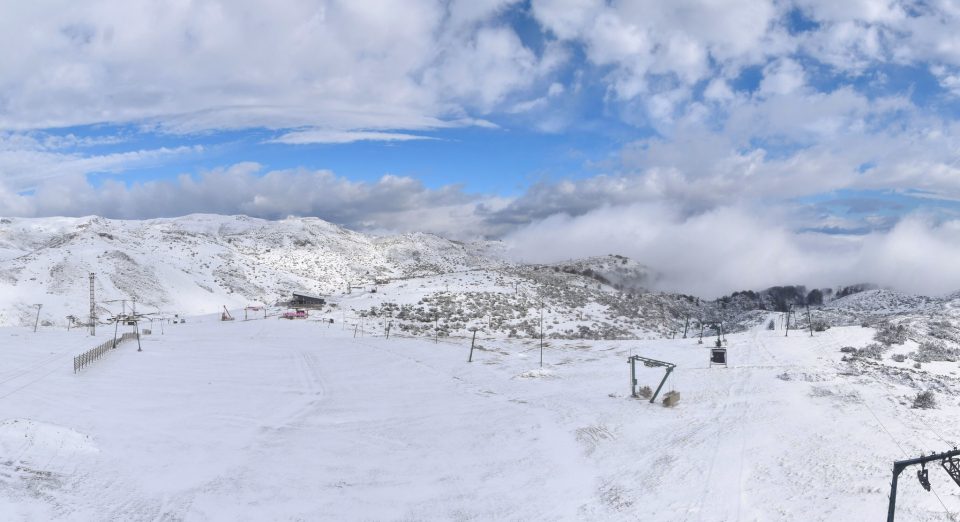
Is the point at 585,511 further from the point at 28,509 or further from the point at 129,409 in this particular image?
the point at 129,409

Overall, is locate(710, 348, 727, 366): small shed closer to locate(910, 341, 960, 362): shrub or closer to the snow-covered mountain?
locate(910, 341, 960, 362): shrub

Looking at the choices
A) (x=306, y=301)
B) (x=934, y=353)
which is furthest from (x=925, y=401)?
(x=306, y=301)

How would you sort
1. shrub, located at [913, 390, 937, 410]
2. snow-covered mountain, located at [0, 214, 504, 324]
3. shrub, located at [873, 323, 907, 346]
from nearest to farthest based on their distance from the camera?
1. shrub, located at [913, 390, 937, 410]
2. shrub, located at [873, 323, 907, 346]
3. snow-covered mountain, located at [0, 214, 504, 324]

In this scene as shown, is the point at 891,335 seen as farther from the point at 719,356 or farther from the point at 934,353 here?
the point at 719,356

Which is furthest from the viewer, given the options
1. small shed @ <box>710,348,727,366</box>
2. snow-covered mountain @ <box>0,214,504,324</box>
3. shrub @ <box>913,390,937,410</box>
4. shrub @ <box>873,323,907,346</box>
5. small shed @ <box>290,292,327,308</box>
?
snow-covered mountain @ <box>0,214,504,324</box>

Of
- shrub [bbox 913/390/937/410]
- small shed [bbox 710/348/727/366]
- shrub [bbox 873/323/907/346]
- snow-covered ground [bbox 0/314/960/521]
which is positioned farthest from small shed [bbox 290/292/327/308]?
shrub [bbox 913/390/937/410]

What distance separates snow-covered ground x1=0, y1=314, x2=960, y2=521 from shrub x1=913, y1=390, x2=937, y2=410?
283 millimetres

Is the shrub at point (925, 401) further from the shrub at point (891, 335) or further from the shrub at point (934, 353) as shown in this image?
the shrub at point (891, 335)

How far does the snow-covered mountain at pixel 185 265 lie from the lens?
78.4 meters

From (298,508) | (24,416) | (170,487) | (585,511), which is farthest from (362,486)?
(24,416)

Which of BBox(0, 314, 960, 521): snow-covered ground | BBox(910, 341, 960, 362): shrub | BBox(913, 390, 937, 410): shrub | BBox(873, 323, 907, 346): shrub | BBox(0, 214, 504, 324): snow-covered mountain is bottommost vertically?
BBox(0, 314, 960, 521): snow-covered ground

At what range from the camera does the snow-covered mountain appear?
257 feet

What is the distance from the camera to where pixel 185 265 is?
109125 millimetres

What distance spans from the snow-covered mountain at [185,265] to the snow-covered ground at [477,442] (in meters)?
55.9
